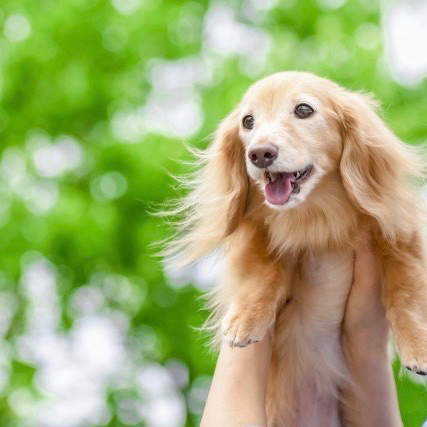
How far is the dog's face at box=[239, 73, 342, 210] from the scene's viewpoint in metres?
2.05

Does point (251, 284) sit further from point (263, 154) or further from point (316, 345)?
point (263, 154)

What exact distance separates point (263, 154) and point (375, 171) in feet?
1.24

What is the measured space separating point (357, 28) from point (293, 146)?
5.49 meters

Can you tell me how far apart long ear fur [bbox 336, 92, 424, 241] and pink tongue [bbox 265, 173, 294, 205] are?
0.17 metres

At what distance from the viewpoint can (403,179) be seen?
7.45ft

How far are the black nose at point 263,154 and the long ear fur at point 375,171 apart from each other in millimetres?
260

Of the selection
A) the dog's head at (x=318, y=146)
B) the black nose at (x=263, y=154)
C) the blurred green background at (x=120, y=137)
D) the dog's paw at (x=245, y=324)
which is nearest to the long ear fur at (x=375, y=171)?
the dog's head at (x=318, y=146)

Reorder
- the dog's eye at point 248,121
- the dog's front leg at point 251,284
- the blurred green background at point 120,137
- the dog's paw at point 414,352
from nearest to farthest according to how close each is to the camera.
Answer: the dog's paw at point 414,352 < the dog's front leg at point 251,284 < the dog's eye at point 248,121 < the blurred green background at point 120,137

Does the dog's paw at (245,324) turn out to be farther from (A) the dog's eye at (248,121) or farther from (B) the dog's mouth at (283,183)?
(A) the dog's eye at (248,121)

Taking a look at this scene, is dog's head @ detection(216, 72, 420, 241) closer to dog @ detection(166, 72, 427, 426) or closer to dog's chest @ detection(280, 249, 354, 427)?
dog @ detection(166, 72, 427, 426)

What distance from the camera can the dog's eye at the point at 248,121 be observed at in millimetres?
2219

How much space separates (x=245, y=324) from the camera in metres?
2.09

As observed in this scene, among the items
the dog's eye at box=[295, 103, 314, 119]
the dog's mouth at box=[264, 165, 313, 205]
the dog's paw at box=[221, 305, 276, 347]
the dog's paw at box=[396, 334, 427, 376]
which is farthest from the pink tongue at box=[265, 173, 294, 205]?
the dog's paw at box=[396, 334, 427, 376]

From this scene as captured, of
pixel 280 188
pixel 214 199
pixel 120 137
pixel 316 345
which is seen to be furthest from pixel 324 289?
pixel 120 137
